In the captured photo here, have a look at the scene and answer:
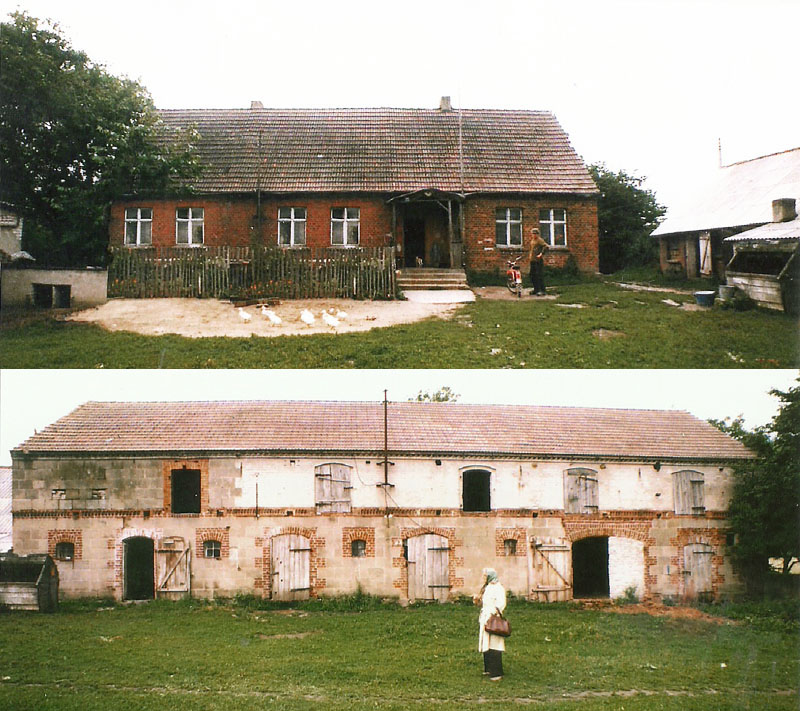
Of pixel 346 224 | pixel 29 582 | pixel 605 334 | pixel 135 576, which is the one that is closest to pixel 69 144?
pixel 346 224

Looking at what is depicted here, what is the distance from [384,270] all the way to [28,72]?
20.6 feet

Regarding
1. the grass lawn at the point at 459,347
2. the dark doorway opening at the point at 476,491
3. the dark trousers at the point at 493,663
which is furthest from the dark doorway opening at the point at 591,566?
the grass lawn at the point at 459,347

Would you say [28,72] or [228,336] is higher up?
[28,72]

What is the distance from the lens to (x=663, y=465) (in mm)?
13250

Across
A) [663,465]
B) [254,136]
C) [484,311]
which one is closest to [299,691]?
[484,311]

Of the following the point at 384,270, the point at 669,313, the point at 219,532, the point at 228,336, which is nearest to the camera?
the point at 228,336

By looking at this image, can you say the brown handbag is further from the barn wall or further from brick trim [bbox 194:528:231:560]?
brick trim [bbox 194:528:231:560]

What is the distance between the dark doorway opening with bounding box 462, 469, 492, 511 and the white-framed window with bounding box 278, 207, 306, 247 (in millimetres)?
5918

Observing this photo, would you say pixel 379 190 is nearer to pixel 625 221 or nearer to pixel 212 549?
pixel 625 221

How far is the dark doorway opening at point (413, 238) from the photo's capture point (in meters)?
13.6

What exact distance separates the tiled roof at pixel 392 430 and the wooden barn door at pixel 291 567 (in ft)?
5.90

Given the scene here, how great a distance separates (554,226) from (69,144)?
9.59 m

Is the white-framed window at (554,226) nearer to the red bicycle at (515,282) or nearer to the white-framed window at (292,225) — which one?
the red bicycle at (515,282)

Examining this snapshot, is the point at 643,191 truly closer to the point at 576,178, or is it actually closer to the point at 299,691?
the point at 576,178
